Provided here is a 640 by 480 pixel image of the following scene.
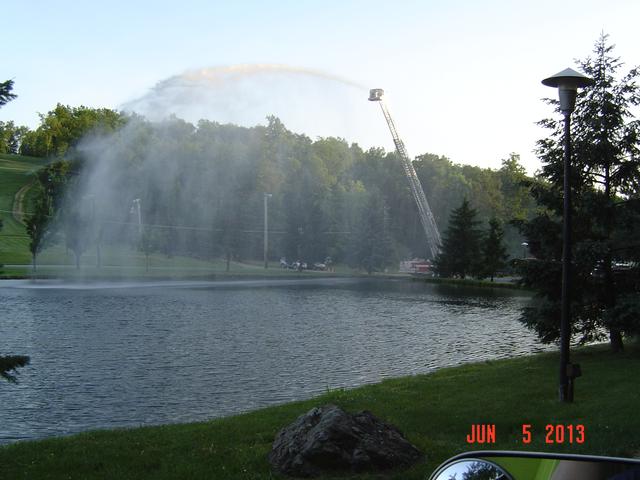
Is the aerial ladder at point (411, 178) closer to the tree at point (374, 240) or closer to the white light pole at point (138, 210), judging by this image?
the tree at point (374, 240)

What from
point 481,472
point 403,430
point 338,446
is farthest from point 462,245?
point 481,472

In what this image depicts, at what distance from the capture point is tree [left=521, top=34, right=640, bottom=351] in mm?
16188

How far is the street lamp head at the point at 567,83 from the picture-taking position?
9.82 m

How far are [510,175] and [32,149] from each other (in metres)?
106

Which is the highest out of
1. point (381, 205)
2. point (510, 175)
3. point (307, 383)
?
point (510, 175)

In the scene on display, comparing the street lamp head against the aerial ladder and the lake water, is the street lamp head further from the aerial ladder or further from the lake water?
the aerial ladder

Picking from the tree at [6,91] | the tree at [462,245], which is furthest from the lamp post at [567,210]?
the tree at [462,245]

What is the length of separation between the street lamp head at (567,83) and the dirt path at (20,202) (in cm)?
8407

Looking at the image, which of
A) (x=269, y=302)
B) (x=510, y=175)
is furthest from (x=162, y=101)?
(x=510, y=175)

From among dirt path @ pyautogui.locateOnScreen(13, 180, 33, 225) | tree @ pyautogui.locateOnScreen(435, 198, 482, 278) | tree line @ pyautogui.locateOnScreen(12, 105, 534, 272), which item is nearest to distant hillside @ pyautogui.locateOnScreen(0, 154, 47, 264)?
dirt path @ pyautogui.locateOnScreen(13, 180, 33, 225)

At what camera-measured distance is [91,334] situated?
23.4 meters

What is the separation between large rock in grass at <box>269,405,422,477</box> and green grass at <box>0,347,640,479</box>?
23 cm

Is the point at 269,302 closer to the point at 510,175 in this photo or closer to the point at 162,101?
the point at 162,101

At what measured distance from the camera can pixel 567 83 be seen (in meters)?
9.91
